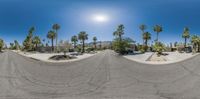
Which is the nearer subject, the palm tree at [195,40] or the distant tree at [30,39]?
the palm tree at [195,40]

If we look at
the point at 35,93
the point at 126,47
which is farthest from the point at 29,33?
the point at 35,93

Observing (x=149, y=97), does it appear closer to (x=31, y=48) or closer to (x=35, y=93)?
(x=35, y=93)

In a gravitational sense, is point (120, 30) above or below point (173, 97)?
above

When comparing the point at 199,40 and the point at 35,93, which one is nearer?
the point at 35,93

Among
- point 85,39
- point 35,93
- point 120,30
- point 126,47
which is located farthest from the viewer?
point 85,39

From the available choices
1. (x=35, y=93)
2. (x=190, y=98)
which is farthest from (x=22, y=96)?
(x=190, y=98)

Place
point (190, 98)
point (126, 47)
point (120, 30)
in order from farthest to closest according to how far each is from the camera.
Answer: point (120, 30)
point (126, 47)
point (190, 98)

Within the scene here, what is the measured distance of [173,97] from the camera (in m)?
7.54

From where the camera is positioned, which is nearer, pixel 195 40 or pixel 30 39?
pixel 195 40

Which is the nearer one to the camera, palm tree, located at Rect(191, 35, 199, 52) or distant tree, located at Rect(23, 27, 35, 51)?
palm tree, located at Rect(191, 35, 199, 52)

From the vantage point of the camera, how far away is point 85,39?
123 meters

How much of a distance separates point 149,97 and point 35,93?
13.7 ft

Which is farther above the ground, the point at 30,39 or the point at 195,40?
the point at 30,39

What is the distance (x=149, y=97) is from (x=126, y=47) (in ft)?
251
